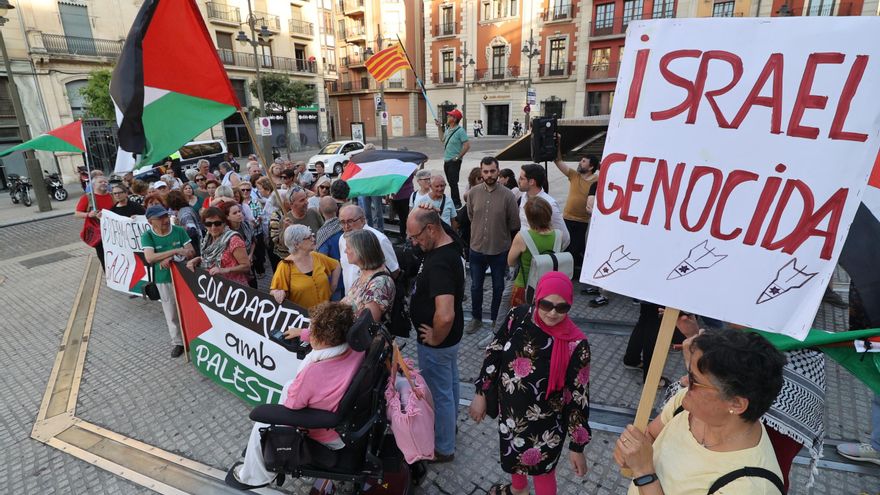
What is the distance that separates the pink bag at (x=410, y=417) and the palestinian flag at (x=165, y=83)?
2999 millimetres

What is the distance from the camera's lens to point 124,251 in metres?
5.97

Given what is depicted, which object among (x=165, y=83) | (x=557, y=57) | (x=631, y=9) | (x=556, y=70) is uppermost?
(x=631, y=9)

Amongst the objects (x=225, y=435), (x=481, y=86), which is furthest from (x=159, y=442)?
(x=481, y=86)

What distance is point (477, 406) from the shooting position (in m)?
2.45

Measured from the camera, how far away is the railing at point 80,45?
21.8m

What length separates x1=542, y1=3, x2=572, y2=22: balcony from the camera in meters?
35.3

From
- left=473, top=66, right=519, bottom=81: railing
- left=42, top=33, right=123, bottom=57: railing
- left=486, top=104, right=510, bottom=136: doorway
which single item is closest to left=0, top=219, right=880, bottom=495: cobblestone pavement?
left=42, top=33, right=123, bottom=57: railing

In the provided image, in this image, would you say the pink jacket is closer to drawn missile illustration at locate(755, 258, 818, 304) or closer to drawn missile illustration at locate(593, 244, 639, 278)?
drawn missile illustration at locate(593, 244, 639, 278)

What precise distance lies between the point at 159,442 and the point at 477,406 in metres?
2.82

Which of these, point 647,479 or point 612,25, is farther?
point 612,25

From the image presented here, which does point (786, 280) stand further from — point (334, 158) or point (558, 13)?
point (558, 13)

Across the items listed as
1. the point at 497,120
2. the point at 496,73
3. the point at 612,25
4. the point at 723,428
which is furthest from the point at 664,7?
the point at 723,428

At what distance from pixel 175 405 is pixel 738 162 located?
4.63m

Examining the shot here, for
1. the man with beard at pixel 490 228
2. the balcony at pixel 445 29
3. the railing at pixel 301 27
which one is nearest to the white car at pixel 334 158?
the man with beard at pixel 490 228
